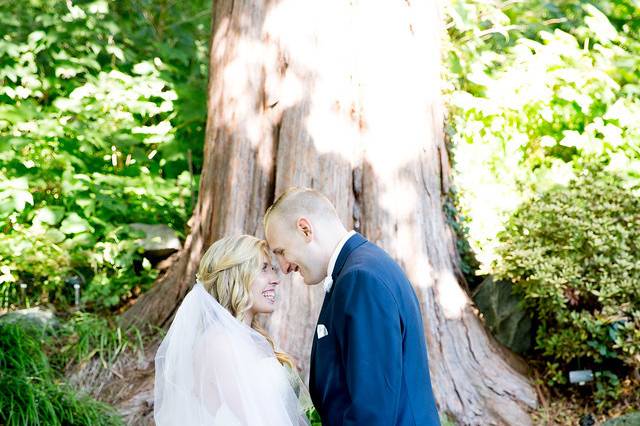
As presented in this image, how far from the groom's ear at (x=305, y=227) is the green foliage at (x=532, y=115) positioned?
386 cm

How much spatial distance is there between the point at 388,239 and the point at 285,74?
148cm

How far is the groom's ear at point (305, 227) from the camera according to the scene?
126 inches

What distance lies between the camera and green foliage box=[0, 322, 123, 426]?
17.4 feet

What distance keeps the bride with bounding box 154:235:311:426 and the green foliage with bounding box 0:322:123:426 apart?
219 cm

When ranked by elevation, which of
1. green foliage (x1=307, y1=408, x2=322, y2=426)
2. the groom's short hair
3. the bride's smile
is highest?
the groom's short hair

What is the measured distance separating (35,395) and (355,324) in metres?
3.49

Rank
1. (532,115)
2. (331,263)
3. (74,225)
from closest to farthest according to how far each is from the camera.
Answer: (331,263), (74,225), (532,115)

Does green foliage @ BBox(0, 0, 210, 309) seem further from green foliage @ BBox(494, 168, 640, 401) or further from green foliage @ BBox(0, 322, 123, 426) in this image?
green foliage @ BBox(494, 168, 640, 401)

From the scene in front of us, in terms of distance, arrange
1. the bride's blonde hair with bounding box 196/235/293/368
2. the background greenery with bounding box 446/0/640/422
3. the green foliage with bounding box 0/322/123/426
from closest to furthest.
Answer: the bride's blonde hair with bounding box 196/235/293/368 < the green foliage with bounding box 0/322/123/426 < the background greenery with bounding box 446/0/640/422

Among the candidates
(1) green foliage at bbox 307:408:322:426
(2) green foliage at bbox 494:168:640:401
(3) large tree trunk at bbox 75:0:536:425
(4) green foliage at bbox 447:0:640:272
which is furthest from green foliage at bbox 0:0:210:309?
(2) green foliage at bbox 494:168:640:401

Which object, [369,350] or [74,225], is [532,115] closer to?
[74,225]

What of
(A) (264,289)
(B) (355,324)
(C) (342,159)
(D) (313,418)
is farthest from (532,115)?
(B) (355,324)

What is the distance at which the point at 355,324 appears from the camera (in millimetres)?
2887

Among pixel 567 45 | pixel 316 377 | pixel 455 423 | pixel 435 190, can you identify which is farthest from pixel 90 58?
pixel 316 377
